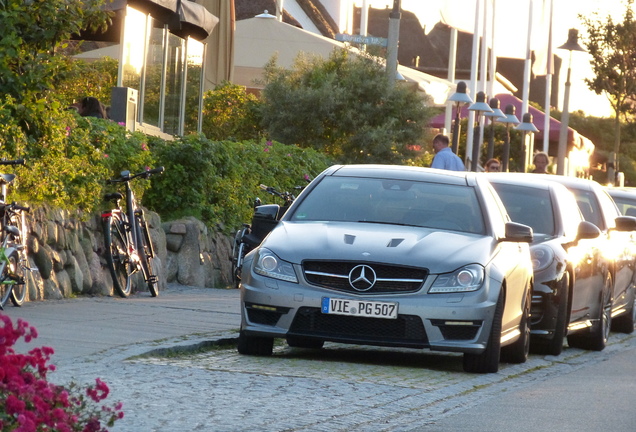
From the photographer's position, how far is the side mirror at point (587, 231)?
13.9 metres

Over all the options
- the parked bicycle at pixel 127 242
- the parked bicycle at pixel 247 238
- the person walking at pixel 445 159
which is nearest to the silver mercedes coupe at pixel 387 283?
the parked bicycle at pixel 127 242

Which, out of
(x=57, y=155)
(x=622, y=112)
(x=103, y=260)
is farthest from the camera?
(x=622, y=112)

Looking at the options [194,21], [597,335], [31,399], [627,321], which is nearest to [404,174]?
[597,335]

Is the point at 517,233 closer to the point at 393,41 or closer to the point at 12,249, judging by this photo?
the point at 12,249

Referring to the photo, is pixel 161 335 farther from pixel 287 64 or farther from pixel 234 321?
pixel 287 64

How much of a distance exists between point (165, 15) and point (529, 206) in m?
11.2

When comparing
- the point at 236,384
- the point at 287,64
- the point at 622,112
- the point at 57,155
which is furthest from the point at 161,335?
the point at 622,112

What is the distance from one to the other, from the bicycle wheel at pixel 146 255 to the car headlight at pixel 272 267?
497 centimetres

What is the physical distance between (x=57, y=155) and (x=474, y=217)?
4670 millimetres

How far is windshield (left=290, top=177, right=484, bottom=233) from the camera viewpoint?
11484 millimetres

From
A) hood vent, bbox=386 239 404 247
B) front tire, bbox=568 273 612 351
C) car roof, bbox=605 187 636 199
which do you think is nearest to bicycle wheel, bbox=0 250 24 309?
hood vent, bbox=386 239 404 247

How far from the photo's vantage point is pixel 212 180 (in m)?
18.6

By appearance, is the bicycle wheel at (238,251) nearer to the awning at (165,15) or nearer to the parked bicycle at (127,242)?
the parked bicycle at (127,242)

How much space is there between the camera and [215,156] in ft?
61.2
